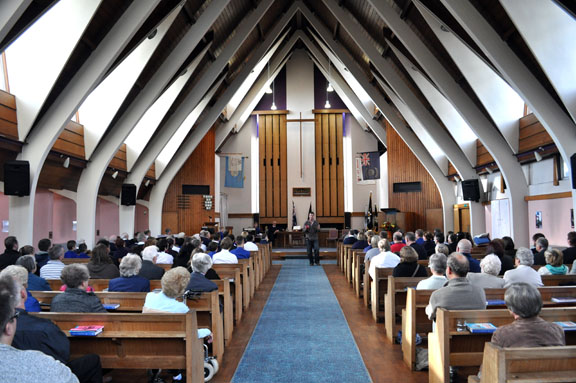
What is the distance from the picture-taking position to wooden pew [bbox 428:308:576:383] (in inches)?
104

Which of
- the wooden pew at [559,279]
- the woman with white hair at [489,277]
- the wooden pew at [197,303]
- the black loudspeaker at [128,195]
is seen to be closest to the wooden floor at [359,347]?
the wooden pew at [197,303]

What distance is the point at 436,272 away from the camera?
11.8ft

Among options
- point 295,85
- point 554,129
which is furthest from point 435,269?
point 295,85

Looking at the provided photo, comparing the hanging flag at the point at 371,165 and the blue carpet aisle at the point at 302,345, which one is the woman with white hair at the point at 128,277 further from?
the hanging flag at the point at 371,165

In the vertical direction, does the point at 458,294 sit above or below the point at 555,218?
below

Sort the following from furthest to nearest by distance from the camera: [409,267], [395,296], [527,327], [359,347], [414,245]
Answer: [414,245]
[409,267]
[395,296]
[359,347]
[527,327]

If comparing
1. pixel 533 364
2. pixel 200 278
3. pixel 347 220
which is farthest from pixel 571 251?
pixel 347 220

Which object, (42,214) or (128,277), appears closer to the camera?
(128,277)

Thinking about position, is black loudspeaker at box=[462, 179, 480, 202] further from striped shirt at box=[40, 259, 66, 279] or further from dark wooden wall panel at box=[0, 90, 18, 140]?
dark wooden wall panel at box=[0, 90, 18, 140]

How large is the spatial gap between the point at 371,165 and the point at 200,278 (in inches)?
514

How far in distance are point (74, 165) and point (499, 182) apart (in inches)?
365

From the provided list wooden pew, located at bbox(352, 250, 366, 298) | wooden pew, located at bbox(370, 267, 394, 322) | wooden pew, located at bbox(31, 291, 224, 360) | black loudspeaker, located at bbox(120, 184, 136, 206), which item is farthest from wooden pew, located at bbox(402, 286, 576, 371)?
black loudspeaker, located at bbox(120, 184, 136, 206)

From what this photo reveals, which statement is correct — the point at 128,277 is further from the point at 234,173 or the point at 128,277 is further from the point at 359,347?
the point at 234,173

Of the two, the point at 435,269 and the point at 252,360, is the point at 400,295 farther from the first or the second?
the point at 252,360
